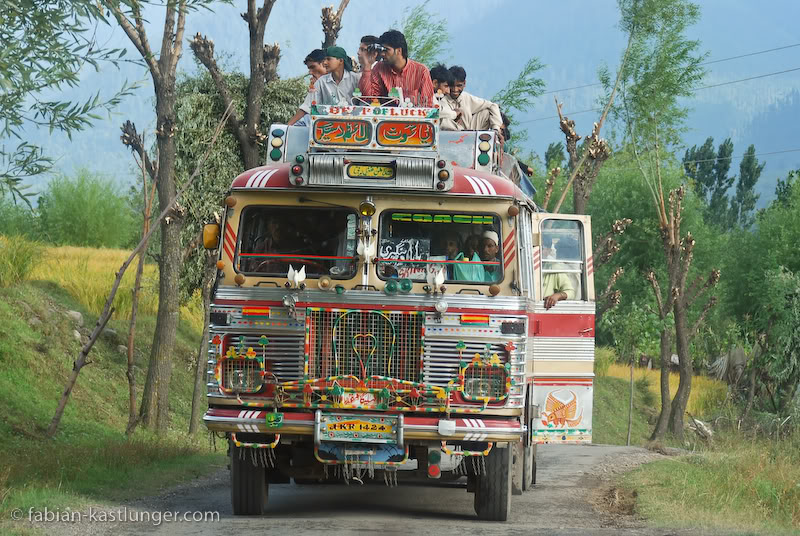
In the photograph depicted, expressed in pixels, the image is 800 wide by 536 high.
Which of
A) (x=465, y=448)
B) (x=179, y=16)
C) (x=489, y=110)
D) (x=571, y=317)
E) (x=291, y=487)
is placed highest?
(x=179, y=16)

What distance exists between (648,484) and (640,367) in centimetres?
4243

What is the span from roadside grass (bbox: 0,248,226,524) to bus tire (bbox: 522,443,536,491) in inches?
159

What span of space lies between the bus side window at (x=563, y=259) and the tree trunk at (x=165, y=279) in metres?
6.34

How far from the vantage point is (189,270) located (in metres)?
22.8

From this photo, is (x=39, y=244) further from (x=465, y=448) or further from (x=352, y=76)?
(x=465, y=448)

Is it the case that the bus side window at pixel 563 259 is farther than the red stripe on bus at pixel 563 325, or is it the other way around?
the red stripe on bus at pixel 563 325

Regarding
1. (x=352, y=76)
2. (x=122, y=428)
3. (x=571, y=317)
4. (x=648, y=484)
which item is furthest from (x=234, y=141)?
Answer: (x=648, y=484)

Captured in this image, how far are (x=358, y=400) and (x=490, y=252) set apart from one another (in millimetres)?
1802

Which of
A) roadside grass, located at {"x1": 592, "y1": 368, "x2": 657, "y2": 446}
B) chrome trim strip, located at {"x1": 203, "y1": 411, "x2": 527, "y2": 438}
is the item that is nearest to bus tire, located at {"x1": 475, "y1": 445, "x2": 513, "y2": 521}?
chrome trim strip, located at {"x1": 203, "y1": 411, "x2": 527, "y2": 438}

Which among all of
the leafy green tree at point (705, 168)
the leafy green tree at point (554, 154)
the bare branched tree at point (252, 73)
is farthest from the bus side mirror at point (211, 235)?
the leafy green tree at point (705, 168)

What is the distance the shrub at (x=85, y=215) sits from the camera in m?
43.7

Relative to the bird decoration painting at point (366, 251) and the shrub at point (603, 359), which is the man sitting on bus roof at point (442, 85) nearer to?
the bird decoration painting at point (366, 251)

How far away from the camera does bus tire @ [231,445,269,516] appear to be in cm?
1113

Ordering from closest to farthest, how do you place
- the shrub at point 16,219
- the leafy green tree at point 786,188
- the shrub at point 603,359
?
the shrub at point 16,219 → the shrub at point 603,359 → the leafy green tree at point 786,188
